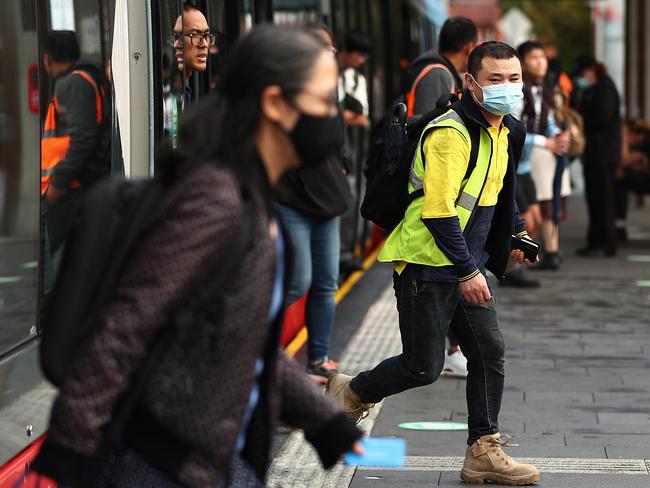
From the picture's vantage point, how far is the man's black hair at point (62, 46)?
14.7 feet

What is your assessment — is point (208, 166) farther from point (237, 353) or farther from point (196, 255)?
point (237, 353)

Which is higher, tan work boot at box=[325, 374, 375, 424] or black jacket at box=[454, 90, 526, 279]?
black jacket at box=[454, 90, 526, 279]

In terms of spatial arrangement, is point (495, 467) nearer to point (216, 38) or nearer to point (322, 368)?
point (322, 368)

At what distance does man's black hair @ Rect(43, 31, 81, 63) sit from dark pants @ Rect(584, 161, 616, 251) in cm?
902

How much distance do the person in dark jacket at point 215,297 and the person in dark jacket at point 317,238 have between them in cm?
381

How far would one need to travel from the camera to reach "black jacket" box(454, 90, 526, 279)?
16.5ft

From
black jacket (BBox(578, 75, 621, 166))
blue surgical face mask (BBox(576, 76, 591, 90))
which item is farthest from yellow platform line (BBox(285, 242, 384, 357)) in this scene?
blue surgical face mask (BBox(576, 76, 591, 90))

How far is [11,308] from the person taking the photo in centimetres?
430

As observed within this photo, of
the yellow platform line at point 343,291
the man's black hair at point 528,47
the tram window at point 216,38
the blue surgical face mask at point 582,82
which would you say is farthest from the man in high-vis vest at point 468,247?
Result: the blue surgical face mask at point 582,82

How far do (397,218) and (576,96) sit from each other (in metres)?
9.02

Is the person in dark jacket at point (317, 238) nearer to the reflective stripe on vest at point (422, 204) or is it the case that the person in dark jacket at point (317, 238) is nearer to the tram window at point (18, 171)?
the reflective stripe on vest at point (422, 204)

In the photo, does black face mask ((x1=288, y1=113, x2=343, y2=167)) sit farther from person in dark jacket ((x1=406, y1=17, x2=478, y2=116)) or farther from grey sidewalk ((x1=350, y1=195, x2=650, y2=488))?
person in dark jacket ((x1=406, y1=17, x2=478, y2=116))

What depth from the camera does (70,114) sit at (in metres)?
4.68

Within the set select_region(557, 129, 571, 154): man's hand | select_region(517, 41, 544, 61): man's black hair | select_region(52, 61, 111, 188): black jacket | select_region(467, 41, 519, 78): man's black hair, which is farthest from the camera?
select_region(557, 129, 571, 154): man's hand
